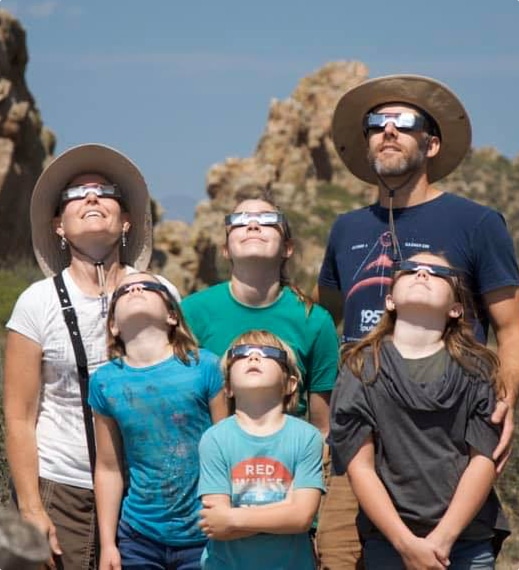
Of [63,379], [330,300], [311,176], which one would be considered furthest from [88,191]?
[311,176]

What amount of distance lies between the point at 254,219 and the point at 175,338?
62 cm

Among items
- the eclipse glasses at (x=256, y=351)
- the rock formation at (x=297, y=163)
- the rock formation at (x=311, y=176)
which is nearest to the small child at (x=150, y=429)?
the eclipse glasses at (x=256, y=351)

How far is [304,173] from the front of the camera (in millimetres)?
55906

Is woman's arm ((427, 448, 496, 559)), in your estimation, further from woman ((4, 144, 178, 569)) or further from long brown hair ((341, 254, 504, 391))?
woman ((4, 144, 178, 569))

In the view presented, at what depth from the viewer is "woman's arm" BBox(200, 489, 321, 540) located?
4859mm

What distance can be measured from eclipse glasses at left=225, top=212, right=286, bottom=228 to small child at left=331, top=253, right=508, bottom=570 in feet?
2.56

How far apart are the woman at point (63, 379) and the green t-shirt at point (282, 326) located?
1.28 ft

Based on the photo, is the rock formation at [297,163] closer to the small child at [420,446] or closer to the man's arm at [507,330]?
the man's arm at [507,330]

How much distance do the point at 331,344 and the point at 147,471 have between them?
96 cm

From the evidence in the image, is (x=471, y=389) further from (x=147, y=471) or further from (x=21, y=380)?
(x=21, y=380)

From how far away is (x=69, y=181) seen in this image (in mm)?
5828

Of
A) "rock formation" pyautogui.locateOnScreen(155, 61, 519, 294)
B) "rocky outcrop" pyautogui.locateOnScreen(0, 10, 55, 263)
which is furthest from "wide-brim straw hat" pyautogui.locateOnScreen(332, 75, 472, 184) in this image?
"rock formation" pyautogui.locateOnScreen(155, 61, 519, 294)

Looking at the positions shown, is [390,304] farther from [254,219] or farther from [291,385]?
[254,219]

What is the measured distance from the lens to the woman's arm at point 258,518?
191 inches
